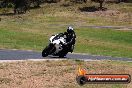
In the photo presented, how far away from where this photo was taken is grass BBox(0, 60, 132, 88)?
15148 millimetres

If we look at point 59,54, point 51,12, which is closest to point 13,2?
point 51,12

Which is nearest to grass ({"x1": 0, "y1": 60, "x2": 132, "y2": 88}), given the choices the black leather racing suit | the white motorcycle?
the white motorcycle

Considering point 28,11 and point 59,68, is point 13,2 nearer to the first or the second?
point 28,11

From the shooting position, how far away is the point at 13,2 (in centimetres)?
8406

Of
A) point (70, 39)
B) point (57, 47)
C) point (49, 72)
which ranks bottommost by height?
point (57, 47)

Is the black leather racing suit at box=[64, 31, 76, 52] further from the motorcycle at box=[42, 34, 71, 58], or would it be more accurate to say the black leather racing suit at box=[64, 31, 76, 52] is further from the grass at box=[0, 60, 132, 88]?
the grass at box=[0, 60, 132, 88]

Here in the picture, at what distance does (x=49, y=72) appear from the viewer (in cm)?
1692

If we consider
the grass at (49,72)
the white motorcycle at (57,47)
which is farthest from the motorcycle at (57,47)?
the grass at (49,72)

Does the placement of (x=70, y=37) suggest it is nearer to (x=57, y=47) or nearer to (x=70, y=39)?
(x=70, y=39)

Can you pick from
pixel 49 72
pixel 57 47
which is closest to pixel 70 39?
pixel 57 47

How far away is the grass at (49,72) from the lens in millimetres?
15148

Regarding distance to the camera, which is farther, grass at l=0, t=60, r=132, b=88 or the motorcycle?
the motorcycle

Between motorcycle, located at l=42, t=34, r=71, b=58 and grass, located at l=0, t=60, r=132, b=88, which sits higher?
grass, located at l=0, t=60, r=132, b=88

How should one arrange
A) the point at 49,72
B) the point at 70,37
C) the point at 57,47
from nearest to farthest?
the point at 49,72, the point at 70,37, the point at 57,47
